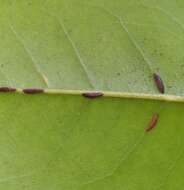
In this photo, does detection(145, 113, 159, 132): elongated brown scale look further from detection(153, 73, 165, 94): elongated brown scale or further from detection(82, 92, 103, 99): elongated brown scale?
detection(82, 92, 103, 99): elongated brown scale

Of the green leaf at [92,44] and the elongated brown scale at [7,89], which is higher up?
the green leaf at [92,44]

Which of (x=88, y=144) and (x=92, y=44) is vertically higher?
(x=92, y=44)

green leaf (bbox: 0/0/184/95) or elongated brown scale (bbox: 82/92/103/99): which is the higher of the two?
green leaf (bbox: 0/0/184/95)

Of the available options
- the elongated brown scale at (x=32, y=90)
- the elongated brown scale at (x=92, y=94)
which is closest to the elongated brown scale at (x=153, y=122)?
the elongated brown scale at (x=92, y=94)

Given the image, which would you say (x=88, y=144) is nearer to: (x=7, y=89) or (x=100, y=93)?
(x=100, y=93)

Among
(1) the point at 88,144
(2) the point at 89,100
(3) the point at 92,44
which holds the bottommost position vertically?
(1) the point at 88,144

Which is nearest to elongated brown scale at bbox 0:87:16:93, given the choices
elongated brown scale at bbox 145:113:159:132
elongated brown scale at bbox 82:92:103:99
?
elongated brown scale at bbox 82:92:103:99

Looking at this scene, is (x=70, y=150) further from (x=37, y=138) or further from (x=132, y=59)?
(x=132, y=59)

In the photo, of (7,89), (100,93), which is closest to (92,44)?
(100,93)

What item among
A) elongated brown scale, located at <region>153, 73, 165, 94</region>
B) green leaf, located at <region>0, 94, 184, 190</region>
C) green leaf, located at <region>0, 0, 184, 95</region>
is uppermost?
green leaf, located at <region>0, 0, 184, 95</region>

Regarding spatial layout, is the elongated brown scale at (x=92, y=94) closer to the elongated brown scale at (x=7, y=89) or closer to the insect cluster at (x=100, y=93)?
the insect cluster at (x=100, y=93)
